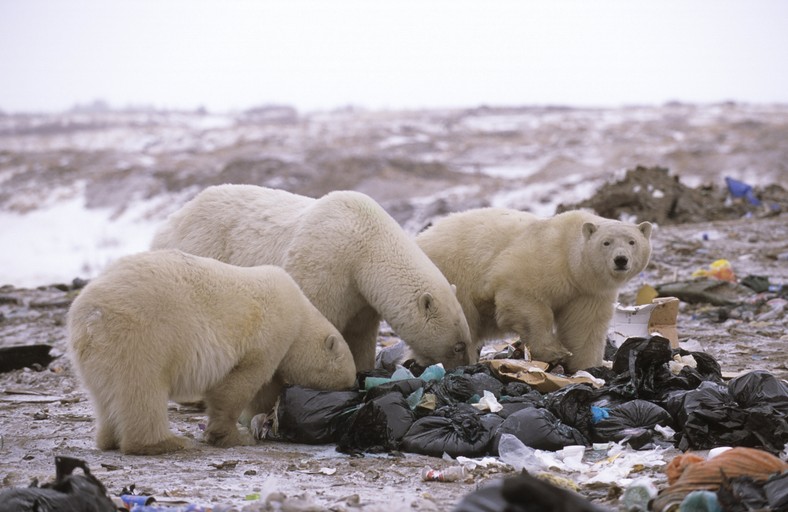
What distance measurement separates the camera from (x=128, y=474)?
5.31 m

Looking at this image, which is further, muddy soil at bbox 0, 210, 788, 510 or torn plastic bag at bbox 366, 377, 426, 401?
torn plastic bag at bbox 366, 377, 426, 401

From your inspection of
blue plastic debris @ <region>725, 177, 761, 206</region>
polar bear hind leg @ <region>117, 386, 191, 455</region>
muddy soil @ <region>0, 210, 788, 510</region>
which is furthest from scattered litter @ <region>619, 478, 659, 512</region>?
blue plastic debris @ <region>725, 177, 761, 206</region>

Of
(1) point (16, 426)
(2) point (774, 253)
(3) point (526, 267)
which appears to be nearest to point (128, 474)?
(1) point (16, 426)

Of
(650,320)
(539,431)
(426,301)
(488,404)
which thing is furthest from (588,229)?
(539,431)

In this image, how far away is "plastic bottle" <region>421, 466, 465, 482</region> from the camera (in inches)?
205

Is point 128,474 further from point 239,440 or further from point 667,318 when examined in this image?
point 667,318

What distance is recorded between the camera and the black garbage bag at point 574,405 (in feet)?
20.4

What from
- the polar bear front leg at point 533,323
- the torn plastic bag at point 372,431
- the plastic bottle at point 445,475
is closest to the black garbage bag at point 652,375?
the polar bear front leg at point 533,323

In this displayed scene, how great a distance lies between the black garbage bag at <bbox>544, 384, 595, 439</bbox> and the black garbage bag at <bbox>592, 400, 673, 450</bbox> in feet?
0.29

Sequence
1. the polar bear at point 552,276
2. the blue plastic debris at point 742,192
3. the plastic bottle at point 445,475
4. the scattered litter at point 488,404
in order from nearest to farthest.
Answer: the plastic bottle at point 445,475 < the scattered litter at point 488,404 < the polar bear at point 552,276 < the blue plastic debris at point 742,192

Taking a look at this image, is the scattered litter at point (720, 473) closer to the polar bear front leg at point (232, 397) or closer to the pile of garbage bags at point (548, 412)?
the pile of garbage bags at point (548, 412)

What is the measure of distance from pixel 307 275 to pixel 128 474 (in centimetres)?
257

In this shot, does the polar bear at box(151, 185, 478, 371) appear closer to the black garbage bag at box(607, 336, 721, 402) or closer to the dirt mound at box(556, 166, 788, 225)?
the black garbage bag at box(607, 336, 721, 402)

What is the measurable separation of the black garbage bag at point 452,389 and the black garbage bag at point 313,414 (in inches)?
22.4
